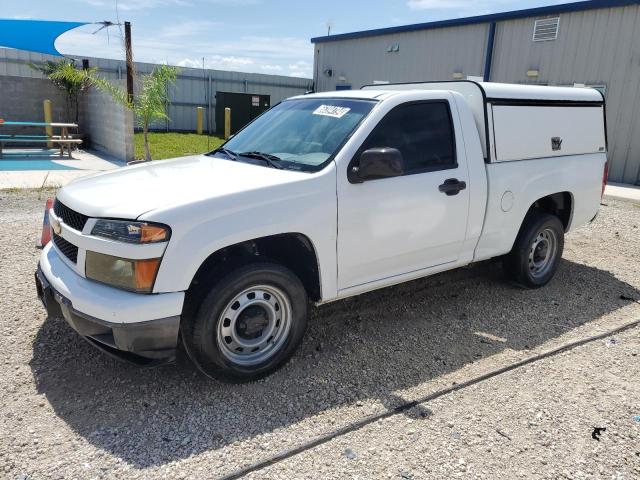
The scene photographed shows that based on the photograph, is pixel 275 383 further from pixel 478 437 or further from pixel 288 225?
pixel 478 437

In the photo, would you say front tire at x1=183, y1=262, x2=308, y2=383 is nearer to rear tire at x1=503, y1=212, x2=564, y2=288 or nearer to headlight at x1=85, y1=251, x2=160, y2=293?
headlight at x1=85, y1=251, x2=160, y2=293

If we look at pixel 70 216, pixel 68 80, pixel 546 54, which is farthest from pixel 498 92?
pixel 68 80

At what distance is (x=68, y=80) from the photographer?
1612 cm

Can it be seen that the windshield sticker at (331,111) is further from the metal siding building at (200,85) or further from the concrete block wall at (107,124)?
the metal siding building at (200,85)

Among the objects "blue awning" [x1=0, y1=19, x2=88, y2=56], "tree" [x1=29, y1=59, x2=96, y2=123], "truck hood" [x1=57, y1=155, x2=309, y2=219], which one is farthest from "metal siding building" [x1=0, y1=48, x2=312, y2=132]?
"truck hood" [x1=57, y1=155, x2=309, y2=219]

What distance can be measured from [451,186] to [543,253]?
1909 millimetres

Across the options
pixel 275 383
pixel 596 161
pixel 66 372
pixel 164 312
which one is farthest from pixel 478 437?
pixel 596 161

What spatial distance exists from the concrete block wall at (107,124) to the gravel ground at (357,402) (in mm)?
9193

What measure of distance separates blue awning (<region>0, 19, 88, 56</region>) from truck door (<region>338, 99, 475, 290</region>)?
12.1 metres

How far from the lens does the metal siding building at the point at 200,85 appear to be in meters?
21.5

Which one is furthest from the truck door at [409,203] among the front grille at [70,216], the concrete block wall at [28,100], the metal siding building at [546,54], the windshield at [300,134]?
the concrete block wall at [28,100]

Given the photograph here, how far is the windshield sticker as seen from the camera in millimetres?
4072

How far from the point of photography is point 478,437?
306 centimetres

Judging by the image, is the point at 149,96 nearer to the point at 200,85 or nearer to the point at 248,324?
the point at 248,324
